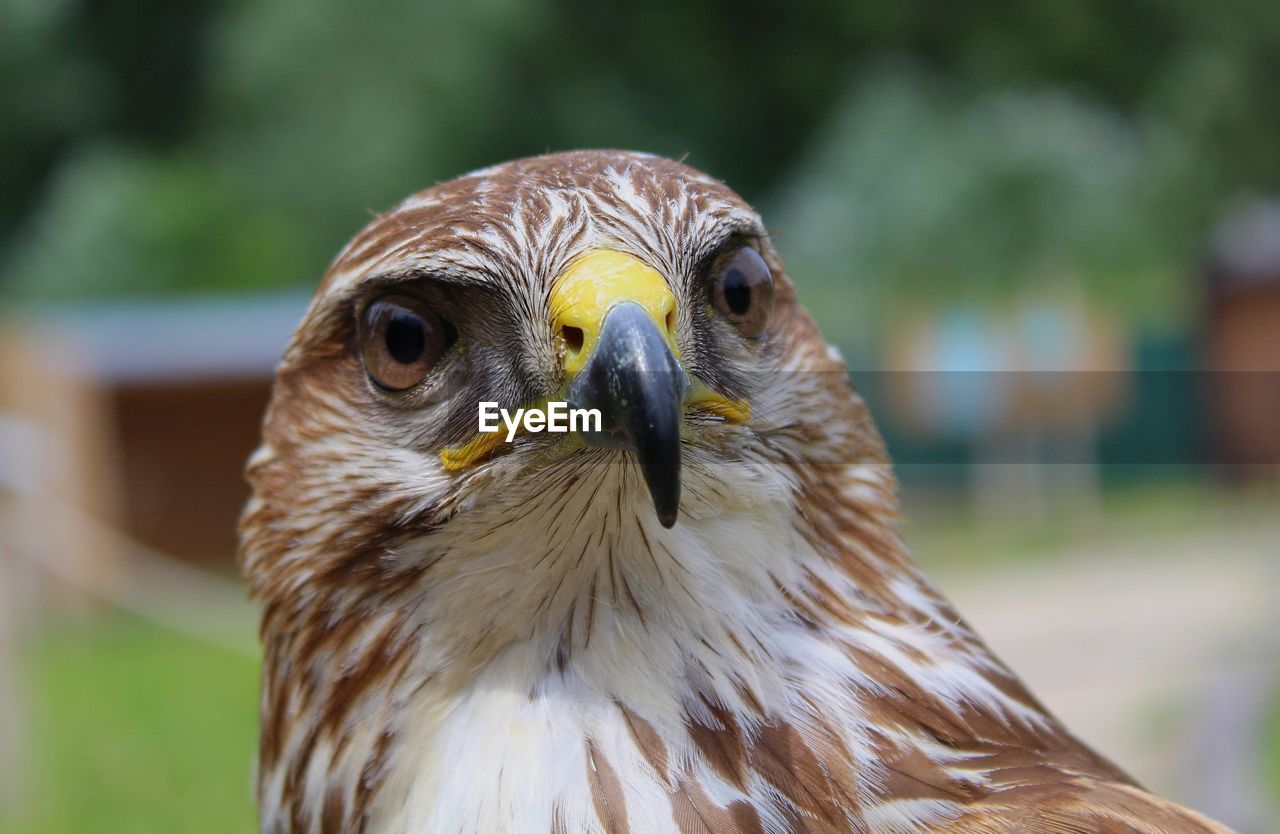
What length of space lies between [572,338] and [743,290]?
0.92 ft

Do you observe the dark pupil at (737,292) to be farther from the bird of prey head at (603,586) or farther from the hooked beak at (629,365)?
the hooked beak at (629,365)

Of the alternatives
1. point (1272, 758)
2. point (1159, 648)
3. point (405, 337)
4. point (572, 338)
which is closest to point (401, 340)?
point (405, 337)

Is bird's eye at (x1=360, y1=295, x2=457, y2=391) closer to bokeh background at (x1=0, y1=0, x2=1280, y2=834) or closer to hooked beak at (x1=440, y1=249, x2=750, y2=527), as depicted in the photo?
hooked beak at (x1=440, y1=249, x2=750, y2=527)

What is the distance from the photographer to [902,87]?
2089 centimetres

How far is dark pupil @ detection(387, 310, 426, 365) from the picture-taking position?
1437 millimetres

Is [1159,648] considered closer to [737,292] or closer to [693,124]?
[737,292]

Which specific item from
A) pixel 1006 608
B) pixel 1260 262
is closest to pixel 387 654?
pixel 1006 608

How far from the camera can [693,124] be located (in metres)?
Answer: 22.2

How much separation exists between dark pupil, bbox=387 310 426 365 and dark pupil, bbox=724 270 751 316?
0.34 m

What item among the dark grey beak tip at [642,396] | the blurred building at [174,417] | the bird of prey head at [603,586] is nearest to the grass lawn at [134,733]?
the blurred building at [174,417]

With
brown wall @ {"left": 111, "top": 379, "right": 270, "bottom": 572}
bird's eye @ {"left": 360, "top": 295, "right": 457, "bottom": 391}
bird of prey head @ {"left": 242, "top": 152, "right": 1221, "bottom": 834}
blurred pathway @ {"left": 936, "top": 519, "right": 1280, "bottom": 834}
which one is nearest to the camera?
bird of prey head @ {"left": 242, "top": 152, "right": 1221, "bottom": 834}

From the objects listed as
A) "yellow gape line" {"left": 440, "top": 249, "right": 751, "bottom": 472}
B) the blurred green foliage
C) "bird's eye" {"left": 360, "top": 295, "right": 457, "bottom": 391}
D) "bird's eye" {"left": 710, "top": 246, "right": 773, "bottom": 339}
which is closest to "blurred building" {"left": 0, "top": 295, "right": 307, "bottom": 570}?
the blurred green foliage

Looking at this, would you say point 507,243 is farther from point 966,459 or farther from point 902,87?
point 902,87

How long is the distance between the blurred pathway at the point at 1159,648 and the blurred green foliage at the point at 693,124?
A: 315 inches
